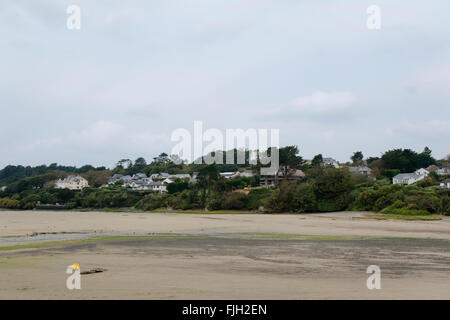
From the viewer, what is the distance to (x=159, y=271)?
1287 cm

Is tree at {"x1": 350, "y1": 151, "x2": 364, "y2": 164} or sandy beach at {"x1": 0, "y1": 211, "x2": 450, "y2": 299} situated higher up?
tree at {"x1": 350, "y1": 151, "x2": 364, "y2": 164}

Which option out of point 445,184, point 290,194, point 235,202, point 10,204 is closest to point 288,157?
point 235,202

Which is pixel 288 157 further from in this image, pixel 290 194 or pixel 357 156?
pixel 357 156

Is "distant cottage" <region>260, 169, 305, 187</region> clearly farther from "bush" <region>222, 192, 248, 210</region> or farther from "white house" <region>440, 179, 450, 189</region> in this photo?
"white house" <region>440, 179, 450, 189</region>

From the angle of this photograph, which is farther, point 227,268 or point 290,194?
point 290,194

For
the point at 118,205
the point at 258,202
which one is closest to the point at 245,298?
the point at 258,202

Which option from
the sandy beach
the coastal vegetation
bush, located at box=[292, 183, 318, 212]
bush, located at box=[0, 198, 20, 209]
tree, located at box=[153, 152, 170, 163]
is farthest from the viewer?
tree, located at box=[153, 152, 170, 163]

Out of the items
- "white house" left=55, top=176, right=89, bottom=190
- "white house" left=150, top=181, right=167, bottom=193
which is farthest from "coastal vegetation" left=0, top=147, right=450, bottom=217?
"white house" left=150, top=181, right=167, bottom=193

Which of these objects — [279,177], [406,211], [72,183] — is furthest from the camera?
[72,183]

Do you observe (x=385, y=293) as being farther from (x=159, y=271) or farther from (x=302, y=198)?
(x=302, y=198)

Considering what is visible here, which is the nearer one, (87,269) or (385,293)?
(385,293)

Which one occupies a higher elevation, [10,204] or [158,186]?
[158,186]

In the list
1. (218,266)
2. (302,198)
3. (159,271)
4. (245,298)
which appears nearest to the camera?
(245,298)
